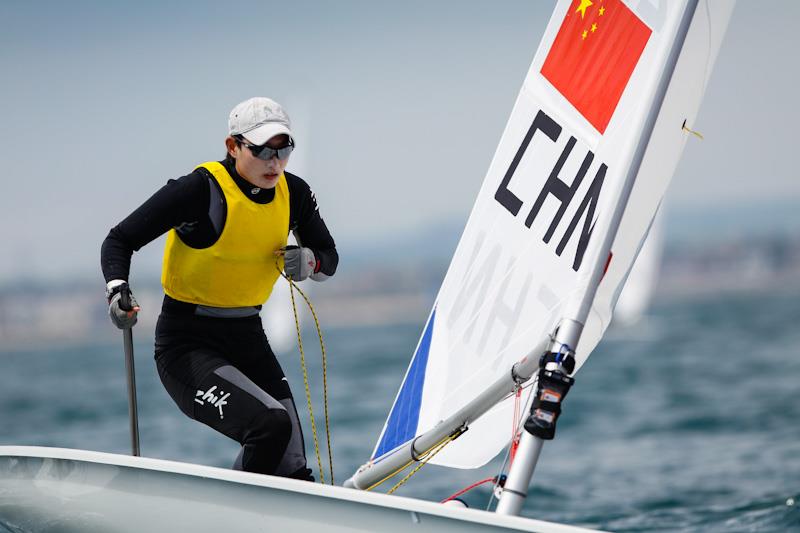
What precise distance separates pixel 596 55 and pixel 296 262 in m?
1.08

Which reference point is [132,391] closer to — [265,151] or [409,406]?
[265,151]

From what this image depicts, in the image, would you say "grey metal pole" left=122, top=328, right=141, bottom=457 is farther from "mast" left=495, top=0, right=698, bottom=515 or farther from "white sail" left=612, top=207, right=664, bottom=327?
"white sail" left=612, top=207, right=664, bottom=327

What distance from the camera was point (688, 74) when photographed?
9.47ft

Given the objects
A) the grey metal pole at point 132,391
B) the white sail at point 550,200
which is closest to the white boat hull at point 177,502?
the grey metal pole at point 132,391

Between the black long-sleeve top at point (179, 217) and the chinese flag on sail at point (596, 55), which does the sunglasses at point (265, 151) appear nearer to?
the black long-sleeve top at point (179, 217)

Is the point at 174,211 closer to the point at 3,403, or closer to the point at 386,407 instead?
the point at 386,407

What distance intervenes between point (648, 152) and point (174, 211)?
1227 mm

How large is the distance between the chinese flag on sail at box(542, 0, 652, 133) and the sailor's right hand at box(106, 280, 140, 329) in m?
1.40

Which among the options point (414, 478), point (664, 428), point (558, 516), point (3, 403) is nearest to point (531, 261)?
point (558, 516)

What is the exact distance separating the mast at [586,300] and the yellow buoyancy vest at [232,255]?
82cm

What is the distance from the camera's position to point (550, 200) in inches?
126

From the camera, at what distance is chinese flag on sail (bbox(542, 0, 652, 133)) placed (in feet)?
10.1

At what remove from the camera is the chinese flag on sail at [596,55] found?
309cm

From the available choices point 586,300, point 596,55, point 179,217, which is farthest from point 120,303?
point 596,55
